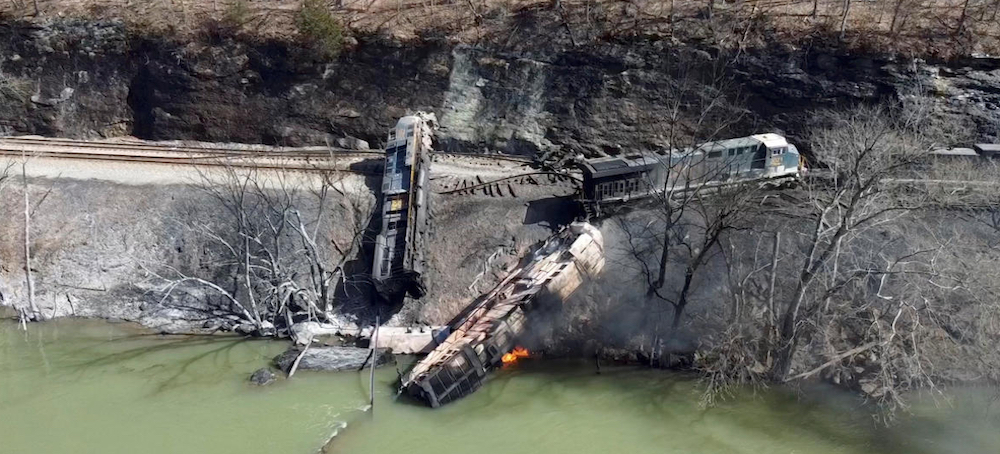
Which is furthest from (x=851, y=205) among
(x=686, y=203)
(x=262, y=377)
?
(x=262, y=377)

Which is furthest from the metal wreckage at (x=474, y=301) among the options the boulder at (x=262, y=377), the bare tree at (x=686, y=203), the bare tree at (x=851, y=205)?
the bare tree at (x=851, y=205)

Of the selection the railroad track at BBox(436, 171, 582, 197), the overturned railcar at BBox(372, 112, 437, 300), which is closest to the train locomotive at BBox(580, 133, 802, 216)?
the railroad track at BBox(436, 171, 582, 197)

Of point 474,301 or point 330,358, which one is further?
point 474,301

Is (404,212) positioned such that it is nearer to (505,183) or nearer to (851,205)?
(505,183)

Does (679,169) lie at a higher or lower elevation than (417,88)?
lower

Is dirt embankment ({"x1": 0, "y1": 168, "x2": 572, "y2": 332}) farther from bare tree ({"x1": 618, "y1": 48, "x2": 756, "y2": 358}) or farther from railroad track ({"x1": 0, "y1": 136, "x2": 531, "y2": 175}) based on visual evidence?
bare tree ({"x1": 618, "y1": 48, "x2": 756, "y2": 358})

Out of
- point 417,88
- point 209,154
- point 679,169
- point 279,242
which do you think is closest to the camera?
point 679,169
